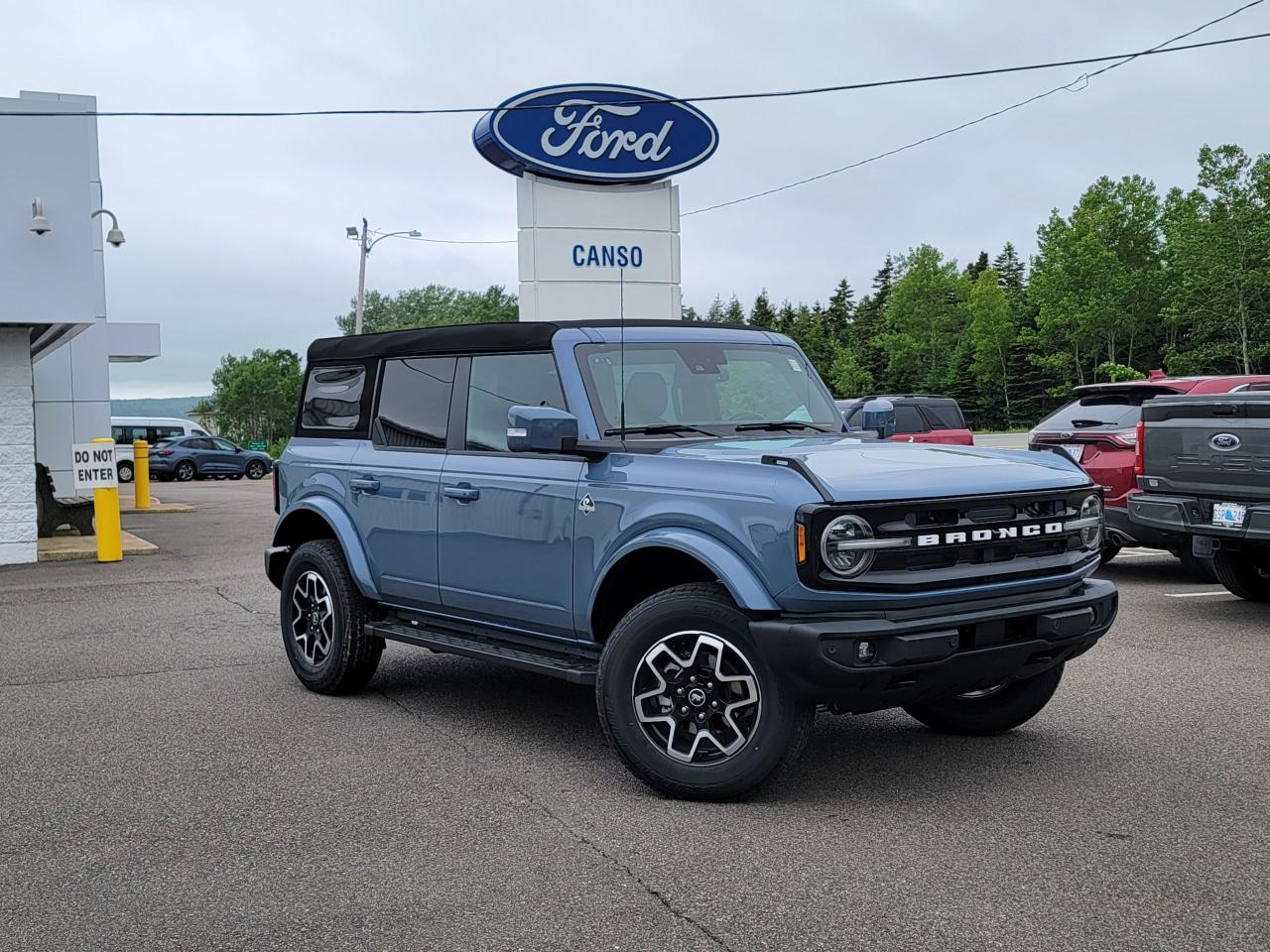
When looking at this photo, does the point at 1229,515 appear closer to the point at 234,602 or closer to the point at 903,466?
the point at 903,466

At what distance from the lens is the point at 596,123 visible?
1952 centimetres

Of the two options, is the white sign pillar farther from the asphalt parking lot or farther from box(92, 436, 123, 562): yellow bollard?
the asphalt parking lot

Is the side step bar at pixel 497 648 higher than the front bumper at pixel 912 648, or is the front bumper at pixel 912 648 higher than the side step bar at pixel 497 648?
the front bumper at pixel 912 648

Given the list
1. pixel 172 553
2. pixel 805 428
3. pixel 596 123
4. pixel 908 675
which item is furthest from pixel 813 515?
pixel 596 123

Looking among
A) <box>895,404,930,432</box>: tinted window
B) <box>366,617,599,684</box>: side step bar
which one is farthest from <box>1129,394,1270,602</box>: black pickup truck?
<box>895,404,930,432</box>: tinted window

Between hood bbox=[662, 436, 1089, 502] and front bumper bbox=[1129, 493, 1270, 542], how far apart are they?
3.85 m

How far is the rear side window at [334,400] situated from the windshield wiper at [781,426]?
2362 millimetres

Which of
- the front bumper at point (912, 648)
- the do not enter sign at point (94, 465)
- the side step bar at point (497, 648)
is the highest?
the do not enter sign at point (94, 465)

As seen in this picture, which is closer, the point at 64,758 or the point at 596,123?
the point at 64,758

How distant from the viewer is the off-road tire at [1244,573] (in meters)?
9.92

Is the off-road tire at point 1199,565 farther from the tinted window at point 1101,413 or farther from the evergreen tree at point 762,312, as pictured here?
the evergreen tree at point 762,312

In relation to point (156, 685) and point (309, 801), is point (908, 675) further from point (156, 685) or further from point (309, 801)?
point (156, 685)

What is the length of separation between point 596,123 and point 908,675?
16024mm

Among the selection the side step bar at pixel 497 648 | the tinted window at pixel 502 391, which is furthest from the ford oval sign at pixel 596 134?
the side step bar at pixel 497 648
